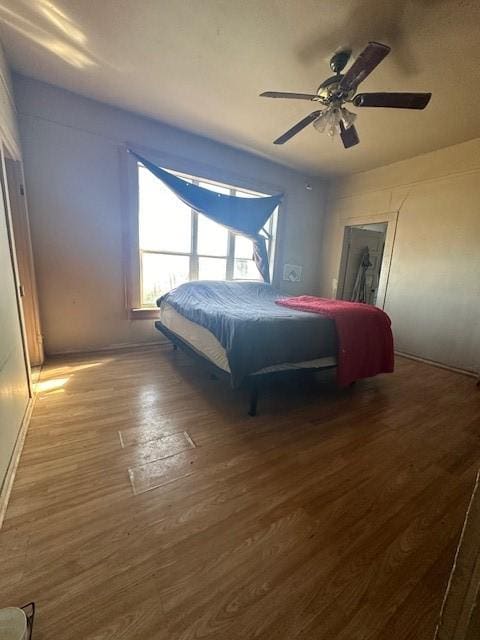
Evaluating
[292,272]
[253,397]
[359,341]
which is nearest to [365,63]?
[359,341]

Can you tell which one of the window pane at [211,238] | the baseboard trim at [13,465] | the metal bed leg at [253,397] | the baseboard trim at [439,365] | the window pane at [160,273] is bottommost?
the baseboard trim at [439,365]

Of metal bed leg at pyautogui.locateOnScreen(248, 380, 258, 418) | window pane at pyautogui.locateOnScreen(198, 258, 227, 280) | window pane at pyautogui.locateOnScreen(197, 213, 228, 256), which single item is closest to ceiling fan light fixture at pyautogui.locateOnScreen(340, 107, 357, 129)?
window pane at pyautogui.locateOnScreen(197, 213, 228, 256)

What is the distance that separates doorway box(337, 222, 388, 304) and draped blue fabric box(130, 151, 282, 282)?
150 centimetres

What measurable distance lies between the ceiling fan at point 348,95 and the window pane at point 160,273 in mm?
2187

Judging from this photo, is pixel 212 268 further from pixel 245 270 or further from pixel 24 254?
pixel 24 254

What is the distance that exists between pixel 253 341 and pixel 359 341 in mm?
1111

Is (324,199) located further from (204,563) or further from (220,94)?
(204,563)

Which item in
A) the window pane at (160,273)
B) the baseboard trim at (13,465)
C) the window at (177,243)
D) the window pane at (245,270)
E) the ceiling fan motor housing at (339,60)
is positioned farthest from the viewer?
the window pane at (245,270)

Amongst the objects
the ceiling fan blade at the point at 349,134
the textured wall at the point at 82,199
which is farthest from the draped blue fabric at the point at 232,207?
the ceiling fan blade at the point at 349,134

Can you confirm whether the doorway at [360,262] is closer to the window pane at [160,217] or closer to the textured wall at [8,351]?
the window pane at [160,217]

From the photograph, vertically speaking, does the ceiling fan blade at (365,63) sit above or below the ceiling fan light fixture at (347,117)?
above

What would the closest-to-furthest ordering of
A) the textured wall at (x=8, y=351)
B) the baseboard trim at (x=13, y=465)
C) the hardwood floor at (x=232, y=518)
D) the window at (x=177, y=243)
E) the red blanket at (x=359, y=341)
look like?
the hardwood floor at (x=232, y=518) < the baseboard trim at (x=13, y=465) < the textured wall at (x=8, y=351) < the red blanket at (x=359, y=341) < the window at (x=177, y=243)

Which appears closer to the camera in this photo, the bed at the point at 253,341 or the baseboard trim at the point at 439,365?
the bed at the point at 253,341

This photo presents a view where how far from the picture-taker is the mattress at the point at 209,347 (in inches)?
84.8
